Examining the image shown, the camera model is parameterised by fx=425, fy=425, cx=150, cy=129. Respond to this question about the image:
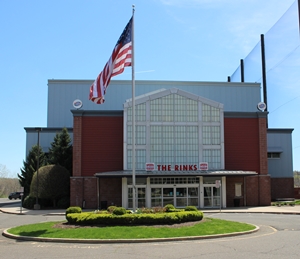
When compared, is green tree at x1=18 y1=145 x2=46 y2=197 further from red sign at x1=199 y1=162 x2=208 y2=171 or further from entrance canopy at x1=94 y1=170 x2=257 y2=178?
red sign at x1=199 y1=162 x2=208 y2=171

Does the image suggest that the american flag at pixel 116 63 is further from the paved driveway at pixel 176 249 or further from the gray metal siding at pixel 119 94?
the gray metal siding at pixel 119 94

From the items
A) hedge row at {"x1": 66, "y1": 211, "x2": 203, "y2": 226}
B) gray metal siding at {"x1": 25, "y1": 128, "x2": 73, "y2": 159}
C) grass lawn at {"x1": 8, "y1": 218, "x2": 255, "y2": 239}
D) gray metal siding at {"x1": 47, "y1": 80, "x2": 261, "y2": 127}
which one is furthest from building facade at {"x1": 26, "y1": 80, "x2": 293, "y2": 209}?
grass lawn at {"x1": 8, "y1": 218, "x2": 255, "y2": 239}

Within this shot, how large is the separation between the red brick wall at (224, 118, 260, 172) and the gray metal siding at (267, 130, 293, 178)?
438 inches

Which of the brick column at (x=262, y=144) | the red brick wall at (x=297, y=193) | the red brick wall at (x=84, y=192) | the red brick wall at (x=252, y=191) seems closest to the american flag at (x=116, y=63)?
the red brick wall at (x=84, y=192)

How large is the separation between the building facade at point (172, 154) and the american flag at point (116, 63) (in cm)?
1543

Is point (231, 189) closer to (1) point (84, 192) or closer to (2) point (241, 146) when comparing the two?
(2) point (241, 146)

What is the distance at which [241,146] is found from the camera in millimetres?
42062

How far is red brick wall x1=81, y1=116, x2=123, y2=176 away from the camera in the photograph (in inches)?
1603

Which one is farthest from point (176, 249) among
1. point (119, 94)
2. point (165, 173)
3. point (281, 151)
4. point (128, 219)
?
point (119, 94)

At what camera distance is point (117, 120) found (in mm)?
41438

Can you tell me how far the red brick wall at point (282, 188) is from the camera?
51.4 metres

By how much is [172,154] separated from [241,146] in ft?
23.9

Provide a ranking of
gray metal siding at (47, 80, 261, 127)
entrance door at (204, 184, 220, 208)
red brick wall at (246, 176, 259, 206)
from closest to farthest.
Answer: entrance door at (204, 184, 220, 208), red brick wall at (246, 176, 259, 206), gray metal siding at (47, 80, 261, 127)

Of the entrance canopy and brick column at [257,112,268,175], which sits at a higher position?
brick column at [257,112,268,175]
